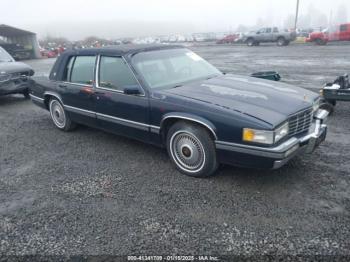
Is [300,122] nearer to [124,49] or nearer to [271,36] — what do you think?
[124,49]

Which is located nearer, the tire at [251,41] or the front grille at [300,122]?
the front grille at [300,122]

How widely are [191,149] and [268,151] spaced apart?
96 centimetres

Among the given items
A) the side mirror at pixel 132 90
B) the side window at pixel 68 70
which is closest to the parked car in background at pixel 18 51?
the side window at pixel 68 70

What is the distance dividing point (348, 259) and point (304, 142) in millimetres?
1349

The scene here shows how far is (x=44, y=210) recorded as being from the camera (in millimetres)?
3295

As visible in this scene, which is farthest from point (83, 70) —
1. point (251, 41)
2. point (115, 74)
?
point (251, 41)

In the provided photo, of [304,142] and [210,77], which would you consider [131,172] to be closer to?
[210,77]

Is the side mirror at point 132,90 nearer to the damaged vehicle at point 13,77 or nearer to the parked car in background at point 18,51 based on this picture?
the damaged vehicle at point 13,77

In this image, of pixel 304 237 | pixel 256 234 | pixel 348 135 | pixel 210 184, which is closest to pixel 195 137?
pixel 210 184

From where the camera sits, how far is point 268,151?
10.3 ft

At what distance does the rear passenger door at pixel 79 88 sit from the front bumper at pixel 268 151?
7.80 ft

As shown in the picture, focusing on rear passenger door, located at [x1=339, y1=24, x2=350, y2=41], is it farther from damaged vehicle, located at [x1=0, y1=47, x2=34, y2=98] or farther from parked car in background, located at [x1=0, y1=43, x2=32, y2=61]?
damaged vehicle, located at [x1=0, y1=47, x2=34, y2=98]

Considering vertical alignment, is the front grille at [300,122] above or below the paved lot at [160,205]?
above

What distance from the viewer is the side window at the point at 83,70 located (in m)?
4.75
